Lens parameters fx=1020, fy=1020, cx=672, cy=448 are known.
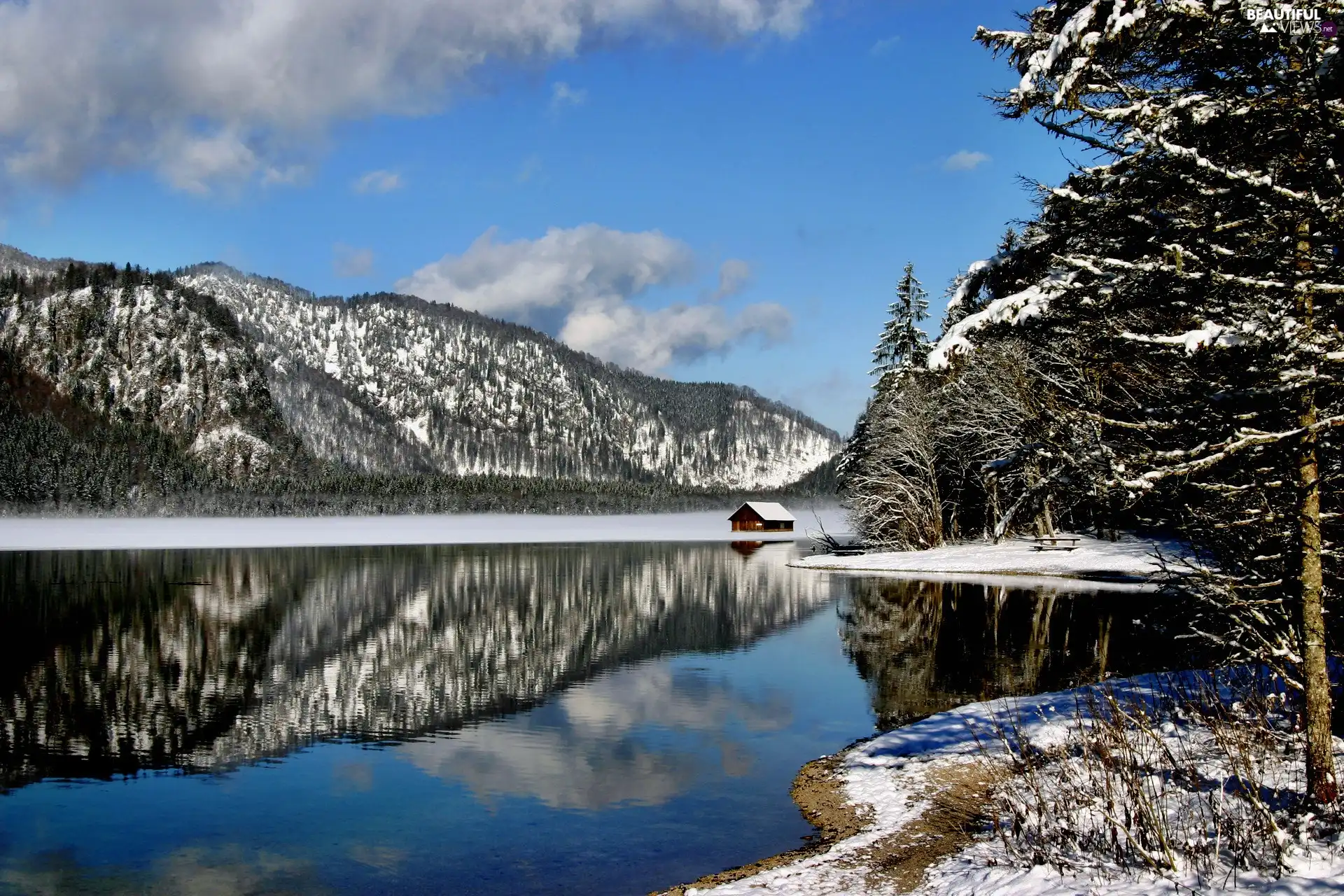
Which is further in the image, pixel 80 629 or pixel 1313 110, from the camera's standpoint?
pixel 80 629

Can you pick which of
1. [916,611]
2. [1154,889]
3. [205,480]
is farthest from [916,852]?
[205,480]

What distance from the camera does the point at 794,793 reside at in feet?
45.8

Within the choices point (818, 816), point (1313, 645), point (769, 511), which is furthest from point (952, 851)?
point (769, 511)

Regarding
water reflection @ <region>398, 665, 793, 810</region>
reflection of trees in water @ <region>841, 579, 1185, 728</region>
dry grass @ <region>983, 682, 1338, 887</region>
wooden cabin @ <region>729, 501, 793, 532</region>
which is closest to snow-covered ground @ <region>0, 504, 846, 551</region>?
wooden cabin @ <region>729, 501, 793, 532</region>

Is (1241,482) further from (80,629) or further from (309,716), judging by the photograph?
(80,629)

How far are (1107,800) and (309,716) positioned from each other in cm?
1650

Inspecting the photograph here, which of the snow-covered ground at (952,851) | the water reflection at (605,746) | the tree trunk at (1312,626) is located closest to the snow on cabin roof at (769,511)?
the water reflection at (605,746)

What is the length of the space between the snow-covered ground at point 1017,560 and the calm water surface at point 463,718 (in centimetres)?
537

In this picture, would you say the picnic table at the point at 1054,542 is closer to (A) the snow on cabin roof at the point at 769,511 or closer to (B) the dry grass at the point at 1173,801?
(B) the dry grass at the point at 1173,801

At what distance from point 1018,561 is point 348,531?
94.2 m

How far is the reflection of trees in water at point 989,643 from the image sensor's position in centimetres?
2080

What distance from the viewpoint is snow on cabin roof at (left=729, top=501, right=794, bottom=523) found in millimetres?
134375

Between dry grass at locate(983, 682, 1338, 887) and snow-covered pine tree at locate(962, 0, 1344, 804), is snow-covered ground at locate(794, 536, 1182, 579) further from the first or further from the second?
snow-covered pine tree at locate(962, 0, 1344, 804)

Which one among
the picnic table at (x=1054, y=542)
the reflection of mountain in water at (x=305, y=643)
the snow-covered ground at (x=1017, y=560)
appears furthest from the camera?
the picnic table at (x=1054, y=542)
